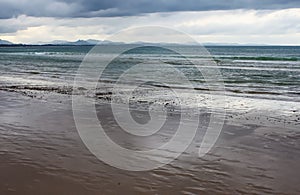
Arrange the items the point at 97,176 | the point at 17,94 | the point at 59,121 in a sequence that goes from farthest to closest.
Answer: the point at 17,94, the point at 59,121, the point at 97,176

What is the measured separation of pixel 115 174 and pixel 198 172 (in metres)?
1.51

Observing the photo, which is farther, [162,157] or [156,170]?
[162,157]

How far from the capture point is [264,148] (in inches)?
326

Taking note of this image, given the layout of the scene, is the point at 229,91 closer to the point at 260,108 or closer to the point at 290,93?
the point at 290,93

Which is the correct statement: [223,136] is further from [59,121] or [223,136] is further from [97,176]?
[59,121]

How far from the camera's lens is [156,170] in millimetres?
6672

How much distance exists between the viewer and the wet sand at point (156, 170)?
5871 millimetres

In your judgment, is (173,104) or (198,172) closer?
(198,172)

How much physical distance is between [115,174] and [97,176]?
33 centimetres

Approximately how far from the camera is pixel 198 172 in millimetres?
6629

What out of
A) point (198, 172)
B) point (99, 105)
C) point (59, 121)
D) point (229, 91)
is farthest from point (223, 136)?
point (229, 91)

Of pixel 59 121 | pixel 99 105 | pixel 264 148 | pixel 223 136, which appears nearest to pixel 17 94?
pixel 99 105

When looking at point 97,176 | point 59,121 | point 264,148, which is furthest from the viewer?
point 59,121

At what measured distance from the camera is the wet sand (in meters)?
5.87
